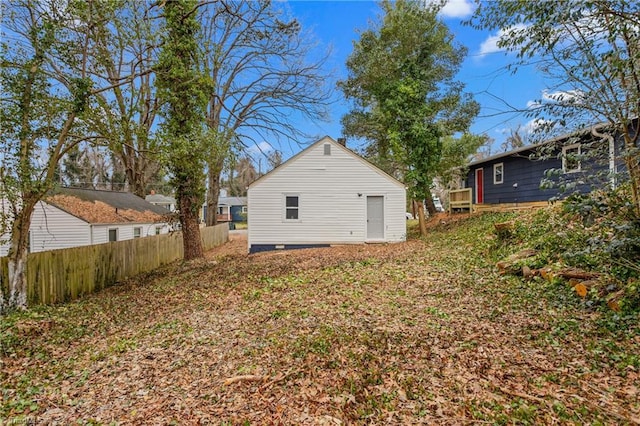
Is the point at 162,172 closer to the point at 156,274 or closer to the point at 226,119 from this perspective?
the point at 156,274

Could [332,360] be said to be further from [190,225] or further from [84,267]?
[190,225]

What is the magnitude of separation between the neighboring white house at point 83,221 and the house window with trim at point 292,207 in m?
4.73

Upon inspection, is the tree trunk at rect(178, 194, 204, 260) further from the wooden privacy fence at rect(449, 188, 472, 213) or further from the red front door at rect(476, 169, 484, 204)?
the red front door at rect(476, 169, 484, 204)

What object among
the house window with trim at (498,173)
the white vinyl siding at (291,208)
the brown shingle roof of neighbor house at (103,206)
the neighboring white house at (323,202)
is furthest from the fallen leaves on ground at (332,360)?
the house window with trim at (498,173)

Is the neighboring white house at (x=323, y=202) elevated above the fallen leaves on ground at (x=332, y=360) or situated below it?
above

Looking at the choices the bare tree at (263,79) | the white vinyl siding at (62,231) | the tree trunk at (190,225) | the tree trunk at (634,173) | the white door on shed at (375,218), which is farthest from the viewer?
the bare tree at (263,79)

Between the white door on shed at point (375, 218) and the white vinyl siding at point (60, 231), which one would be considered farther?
the white vinyl siding at point (60, 231)

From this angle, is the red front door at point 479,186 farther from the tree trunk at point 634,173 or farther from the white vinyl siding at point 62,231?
the white vinyl siding at point 62,231

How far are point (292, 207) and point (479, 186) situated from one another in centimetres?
1136

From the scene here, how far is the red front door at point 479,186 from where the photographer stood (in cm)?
1798

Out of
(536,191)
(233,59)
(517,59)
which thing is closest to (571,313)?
(517,59)

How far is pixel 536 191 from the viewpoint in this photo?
13.5 metres

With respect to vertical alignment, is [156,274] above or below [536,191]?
below

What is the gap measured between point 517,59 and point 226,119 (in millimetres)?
19078
